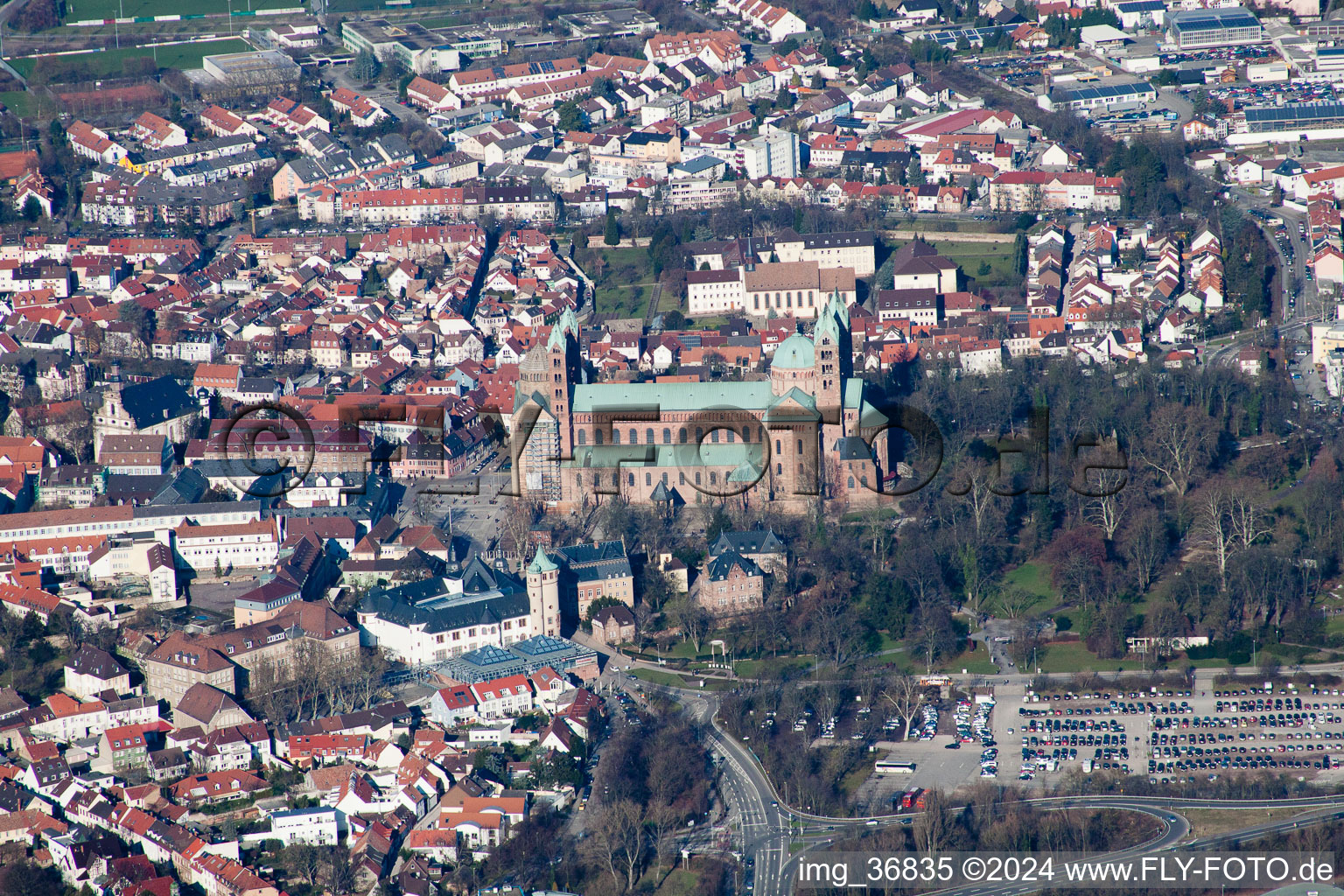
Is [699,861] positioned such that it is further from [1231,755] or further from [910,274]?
[910,274]

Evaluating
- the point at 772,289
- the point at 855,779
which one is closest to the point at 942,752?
the point at 855,779

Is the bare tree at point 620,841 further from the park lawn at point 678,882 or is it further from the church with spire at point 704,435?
the church with spire at point 704,435

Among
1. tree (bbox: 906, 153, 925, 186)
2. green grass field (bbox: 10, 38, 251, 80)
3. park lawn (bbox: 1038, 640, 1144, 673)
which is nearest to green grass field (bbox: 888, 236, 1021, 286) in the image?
tree (bbox: 906, 153, 925, 186)

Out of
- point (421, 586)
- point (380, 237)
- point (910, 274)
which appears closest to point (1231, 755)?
point (421, 586)

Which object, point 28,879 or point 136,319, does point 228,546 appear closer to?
point 28,879

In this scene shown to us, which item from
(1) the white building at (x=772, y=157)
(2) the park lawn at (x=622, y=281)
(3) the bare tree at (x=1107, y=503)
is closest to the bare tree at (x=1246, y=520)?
(3) the bare tree at (x=1107, y=503)
